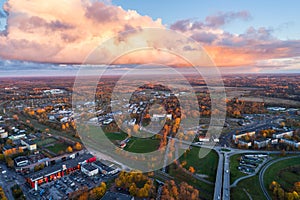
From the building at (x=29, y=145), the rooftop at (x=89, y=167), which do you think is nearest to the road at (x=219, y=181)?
the rooftop at (x=89, y=167)

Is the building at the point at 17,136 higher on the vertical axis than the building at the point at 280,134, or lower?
lower

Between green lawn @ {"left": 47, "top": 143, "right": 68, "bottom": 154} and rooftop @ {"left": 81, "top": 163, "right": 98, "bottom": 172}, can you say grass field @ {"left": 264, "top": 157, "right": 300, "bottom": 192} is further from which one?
green lawn @ {"left": 47, "top": 143, "right": 68, "bottom": 154}

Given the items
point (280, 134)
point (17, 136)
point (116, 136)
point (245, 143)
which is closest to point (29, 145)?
point (17, 136)

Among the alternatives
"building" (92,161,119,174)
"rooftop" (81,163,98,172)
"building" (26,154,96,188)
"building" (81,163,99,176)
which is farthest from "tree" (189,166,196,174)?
"building" (26,154,96,188)

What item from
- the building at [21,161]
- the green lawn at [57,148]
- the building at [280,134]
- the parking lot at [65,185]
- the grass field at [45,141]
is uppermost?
the building at [280,134]

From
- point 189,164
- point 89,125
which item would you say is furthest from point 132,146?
point 89,125

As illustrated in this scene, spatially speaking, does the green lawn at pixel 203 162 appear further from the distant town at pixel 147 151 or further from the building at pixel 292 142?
the building at pixel 292 142
